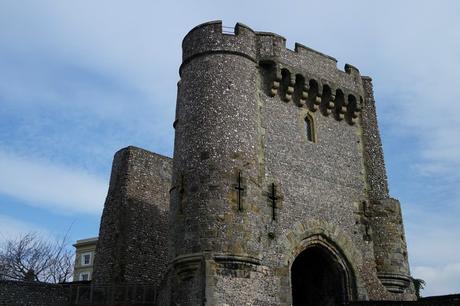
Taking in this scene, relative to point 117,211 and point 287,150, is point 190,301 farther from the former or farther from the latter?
point 117,211

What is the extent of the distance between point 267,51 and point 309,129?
294 cm

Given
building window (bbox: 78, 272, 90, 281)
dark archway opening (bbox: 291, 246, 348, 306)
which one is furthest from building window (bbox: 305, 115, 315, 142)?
building window (bbox: 78, 272, 90, 281)

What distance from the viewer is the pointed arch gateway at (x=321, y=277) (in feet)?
52.6

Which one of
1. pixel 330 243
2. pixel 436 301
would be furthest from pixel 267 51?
pixel 436 301

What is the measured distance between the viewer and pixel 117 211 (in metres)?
21.6

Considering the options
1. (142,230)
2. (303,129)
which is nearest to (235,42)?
(303,129)

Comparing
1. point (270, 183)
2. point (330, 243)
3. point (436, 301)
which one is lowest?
point (436, 301)

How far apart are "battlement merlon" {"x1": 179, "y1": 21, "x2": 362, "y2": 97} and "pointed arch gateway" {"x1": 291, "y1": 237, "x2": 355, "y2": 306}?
5583mm

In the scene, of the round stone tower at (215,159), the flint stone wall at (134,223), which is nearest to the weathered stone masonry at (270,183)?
the round stone tower at (215,159)

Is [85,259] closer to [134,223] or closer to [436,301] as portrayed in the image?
[134,223]

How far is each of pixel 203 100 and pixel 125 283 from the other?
8334 millimetres

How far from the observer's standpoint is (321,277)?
55.7ft

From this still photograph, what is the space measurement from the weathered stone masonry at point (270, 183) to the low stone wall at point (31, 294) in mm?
2373

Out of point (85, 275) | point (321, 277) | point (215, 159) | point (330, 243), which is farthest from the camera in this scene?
point (85, 275)
